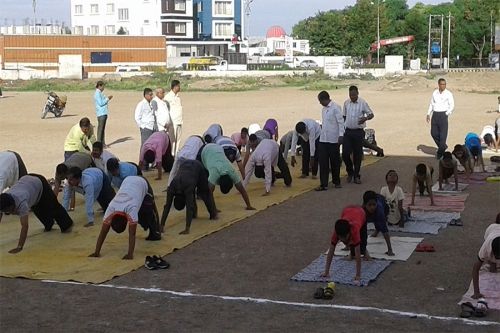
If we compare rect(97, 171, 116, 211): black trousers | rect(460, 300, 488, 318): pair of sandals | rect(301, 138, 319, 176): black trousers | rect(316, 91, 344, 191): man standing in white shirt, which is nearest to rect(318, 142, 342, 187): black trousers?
rect(316, 91, 344, 191): man standing in white shirt

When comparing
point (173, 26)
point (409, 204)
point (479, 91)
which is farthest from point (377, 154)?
point (173, 26)

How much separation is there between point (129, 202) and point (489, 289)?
386 cm

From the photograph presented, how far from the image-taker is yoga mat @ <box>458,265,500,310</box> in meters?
7.22

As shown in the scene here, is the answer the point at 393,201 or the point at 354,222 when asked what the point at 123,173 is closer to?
the point at 393,201

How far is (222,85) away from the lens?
53.2m

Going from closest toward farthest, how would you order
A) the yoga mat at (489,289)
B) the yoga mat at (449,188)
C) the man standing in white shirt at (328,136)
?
the yoga mat at (489,289) → the yoga mat at (449,188) → the man standing in white shirt at (328,136)

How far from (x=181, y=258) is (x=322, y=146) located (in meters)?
5.38

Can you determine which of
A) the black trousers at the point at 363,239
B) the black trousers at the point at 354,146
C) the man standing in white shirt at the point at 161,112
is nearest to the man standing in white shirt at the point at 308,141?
the black trousers at the point at 354,146

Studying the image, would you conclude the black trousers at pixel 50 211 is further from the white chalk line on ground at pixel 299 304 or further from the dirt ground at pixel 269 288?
the white chalk line on ground at pixel 299 304

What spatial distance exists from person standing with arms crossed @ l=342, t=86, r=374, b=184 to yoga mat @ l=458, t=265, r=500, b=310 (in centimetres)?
658

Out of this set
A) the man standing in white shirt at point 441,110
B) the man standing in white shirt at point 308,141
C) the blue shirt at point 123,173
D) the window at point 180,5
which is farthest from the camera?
the window at point 180,5

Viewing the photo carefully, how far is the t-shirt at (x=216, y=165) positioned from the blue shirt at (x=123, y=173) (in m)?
1.01

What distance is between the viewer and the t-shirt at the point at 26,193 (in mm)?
9156

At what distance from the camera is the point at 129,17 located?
294 ft
